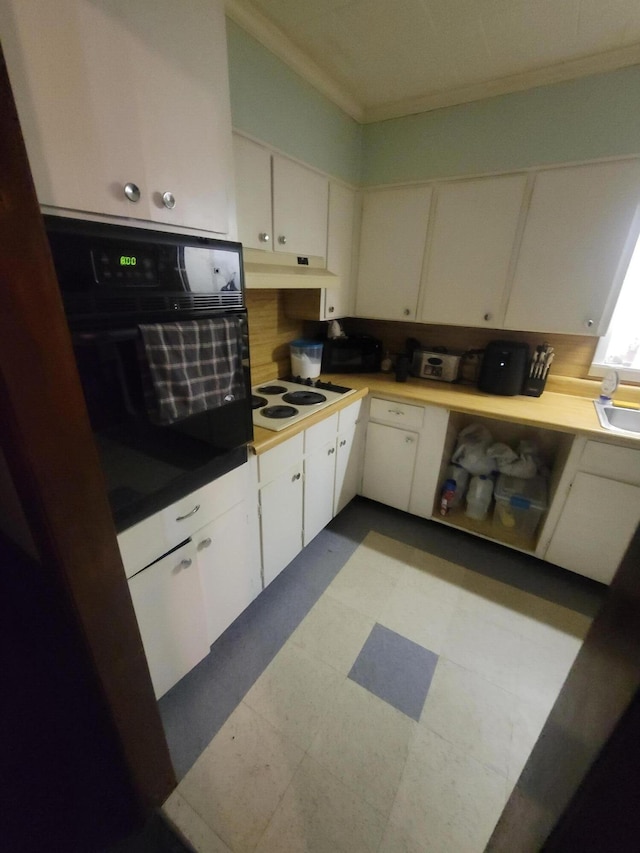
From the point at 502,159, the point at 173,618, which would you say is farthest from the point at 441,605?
the point at 502,159

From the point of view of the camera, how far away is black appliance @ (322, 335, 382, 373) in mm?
2264

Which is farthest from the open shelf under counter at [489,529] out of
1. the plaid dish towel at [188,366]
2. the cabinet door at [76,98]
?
the cabinet door at [76,98]

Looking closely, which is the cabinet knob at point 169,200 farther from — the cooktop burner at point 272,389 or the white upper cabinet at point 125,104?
the cooktop burner at point 272,389

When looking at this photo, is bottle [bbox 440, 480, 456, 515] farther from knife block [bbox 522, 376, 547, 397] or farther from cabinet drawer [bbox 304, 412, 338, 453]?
cabinet drawer [bbox 304, 412, 338, 453]

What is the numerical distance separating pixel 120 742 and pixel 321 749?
2.14ft

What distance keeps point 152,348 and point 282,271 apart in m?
1.04

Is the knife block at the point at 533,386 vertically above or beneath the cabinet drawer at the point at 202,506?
above

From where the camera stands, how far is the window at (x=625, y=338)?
1.79m

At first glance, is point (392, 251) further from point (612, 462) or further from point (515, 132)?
point (612, 462)

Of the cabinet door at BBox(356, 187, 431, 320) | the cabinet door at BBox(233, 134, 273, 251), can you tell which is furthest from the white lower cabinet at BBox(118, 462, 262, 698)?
the cabinet door at BBox(356, 187, 431, 320)

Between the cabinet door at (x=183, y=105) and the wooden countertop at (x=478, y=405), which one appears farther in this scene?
the wooden countertop at (x=478, y=405)

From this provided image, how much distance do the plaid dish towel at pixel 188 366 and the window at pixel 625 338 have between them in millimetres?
1982

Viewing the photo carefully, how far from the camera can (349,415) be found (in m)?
1.98

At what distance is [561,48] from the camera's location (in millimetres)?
1418
